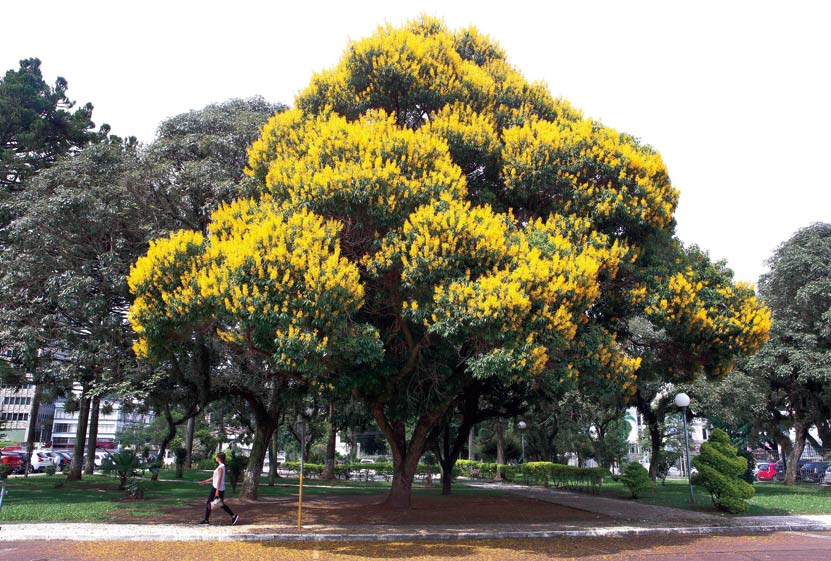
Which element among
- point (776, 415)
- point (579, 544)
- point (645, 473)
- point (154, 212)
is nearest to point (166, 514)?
point (154, 212)

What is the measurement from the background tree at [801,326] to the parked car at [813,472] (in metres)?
9.61

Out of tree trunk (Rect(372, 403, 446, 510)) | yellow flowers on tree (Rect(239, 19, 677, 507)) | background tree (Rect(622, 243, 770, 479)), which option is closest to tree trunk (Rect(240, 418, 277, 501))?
tree trunk (Rect(372, 403, 446, 510))

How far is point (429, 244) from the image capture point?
1105 centimetres

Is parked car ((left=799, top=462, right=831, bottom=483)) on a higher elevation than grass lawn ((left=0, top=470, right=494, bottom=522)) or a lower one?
lower

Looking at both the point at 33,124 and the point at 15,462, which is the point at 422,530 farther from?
the point at 15,462

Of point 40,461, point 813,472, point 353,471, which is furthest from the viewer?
point 813,472

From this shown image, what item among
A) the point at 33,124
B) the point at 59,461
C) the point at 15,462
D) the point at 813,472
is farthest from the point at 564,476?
the point at 59,461

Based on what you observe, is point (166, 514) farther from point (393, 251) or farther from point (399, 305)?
point (393, 251)

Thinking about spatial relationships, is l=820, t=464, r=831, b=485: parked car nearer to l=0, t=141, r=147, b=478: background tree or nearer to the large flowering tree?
the large flowering tree

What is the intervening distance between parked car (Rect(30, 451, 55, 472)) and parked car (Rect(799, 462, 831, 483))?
4588 cm

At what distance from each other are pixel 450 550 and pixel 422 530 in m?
1.89

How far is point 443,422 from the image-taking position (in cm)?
2167

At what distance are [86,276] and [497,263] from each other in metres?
11.9

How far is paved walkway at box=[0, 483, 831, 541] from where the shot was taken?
10828 millimetres
